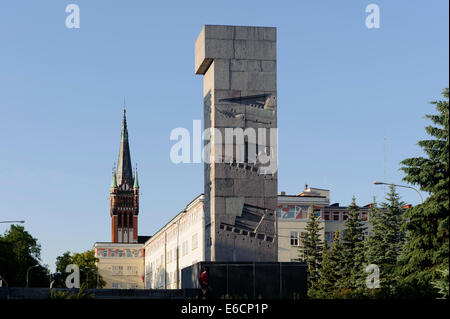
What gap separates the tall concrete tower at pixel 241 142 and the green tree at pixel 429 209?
7.49m

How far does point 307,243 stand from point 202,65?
43.1 m

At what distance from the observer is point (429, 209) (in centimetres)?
4366

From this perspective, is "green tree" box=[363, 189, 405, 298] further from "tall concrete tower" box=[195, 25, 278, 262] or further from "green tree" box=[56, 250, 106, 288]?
"green tree" box=[56, 250, 106, 288]

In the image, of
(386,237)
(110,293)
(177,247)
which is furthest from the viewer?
(177,247)

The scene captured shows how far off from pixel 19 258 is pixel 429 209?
3950 inches

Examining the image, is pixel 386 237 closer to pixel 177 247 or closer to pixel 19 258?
pixel 177 247

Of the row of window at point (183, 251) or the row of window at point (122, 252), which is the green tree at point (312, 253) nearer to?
the row of window at point (183, 251)

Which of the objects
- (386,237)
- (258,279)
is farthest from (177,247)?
(258,279)

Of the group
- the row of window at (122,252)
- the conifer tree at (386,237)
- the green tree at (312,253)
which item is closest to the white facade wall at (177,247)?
the row of window at (122,252)

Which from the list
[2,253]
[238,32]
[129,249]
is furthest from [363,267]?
[129,249]

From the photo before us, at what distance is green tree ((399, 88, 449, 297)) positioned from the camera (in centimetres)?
4350
